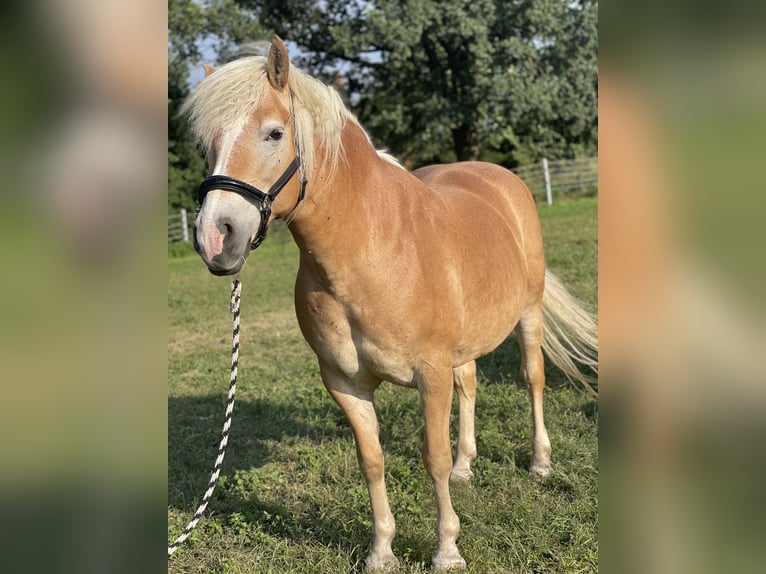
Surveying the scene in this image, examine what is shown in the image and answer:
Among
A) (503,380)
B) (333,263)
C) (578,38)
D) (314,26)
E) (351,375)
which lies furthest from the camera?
(314,26)

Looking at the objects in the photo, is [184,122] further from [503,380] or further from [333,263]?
[503,380]

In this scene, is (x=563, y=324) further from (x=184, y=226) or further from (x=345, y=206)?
(x=184, y=226)

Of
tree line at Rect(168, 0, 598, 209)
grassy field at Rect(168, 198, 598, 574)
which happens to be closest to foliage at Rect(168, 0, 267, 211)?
tree line at Rect(168, 0, 598, 209)

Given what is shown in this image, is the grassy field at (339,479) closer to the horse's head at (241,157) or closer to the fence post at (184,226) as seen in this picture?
the horse's head at (241,157)

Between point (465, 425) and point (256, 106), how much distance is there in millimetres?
2424

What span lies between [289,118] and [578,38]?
1777cm

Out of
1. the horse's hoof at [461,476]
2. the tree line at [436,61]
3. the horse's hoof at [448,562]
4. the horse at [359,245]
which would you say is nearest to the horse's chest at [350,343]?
the horse at [359,245]

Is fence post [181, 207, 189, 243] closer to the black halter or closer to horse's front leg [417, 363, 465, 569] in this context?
horse's front leg [417, 363, 465, 569]

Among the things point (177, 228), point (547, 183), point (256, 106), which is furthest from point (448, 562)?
point (547, 183)

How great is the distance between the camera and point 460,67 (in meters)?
18.6

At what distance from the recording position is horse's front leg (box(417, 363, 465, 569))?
103 inches

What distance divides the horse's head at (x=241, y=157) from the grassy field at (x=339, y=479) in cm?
77
